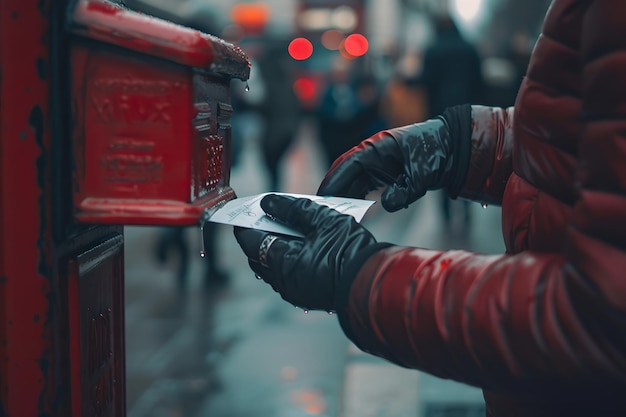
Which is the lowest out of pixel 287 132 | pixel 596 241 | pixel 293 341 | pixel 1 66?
pixel 293 341

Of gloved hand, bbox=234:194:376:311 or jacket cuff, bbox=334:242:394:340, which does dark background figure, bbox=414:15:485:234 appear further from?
jacket cuff, bbox=334:242:394:340

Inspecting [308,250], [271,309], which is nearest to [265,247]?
[308,250]

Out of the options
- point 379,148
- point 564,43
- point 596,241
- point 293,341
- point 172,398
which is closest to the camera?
point 596,241

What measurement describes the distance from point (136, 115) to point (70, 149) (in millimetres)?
151

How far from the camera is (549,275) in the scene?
1315 millimetres

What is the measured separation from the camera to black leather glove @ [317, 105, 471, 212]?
2.05 metres

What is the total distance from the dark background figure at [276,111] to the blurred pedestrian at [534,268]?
20.0 ft

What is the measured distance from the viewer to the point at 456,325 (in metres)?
1.35

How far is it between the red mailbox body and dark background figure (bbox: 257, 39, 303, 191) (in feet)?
20.1

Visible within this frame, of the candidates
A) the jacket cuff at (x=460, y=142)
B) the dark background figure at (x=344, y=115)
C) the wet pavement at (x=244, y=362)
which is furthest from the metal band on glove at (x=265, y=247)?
the dark background figure at (x=344, y=115)

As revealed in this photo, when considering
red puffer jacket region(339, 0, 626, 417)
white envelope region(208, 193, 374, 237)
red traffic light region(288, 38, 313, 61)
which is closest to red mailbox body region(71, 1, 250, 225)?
white envelope region(208, 193, 374, 237)

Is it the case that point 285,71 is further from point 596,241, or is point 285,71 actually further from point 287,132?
point 596,241

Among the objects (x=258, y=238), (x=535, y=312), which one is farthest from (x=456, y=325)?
(x=258, y=238)

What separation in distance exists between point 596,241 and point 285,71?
6822 millimetres
